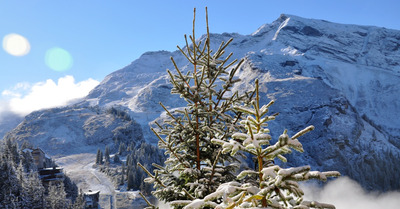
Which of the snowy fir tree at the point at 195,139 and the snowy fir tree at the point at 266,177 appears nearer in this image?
the snowy fir tree at the point at 266,177

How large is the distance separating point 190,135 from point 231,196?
3.88 m

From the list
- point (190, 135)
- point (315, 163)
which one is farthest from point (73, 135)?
point (190, 135)

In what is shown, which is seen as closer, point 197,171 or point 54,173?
point 197,171

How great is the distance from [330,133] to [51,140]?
620ft

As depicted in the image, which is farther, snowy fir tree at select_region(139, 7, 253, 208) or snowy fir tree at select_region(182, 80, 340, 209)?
snowy fir tree at select_region(139, 7, 253, 208)

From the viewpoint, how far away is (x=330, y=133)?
168 m

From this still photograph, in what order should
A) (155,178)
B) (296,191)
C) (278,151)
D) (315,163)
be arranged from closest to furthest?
(296,191), (278,151), (155,178), (315,163)

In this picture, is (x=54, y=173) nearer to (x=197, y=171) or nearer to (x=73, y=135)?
(x=197, y=171)

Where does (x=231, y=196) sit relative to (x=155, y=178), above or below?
above

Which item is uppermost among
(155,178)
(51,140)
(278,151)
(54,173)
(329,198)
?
(278,151)

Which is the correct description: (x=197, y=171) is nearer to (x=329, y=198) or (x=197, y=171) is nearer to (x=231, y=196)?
(x=231, y=196)

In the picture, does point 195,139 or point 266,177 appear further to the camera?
point 195,139

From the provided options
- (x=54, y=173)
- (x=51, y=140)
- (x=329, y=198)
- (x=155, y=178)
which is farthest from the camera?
(x=51, y=140)

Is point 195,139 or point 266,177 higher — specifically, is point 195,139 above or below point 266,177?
below
